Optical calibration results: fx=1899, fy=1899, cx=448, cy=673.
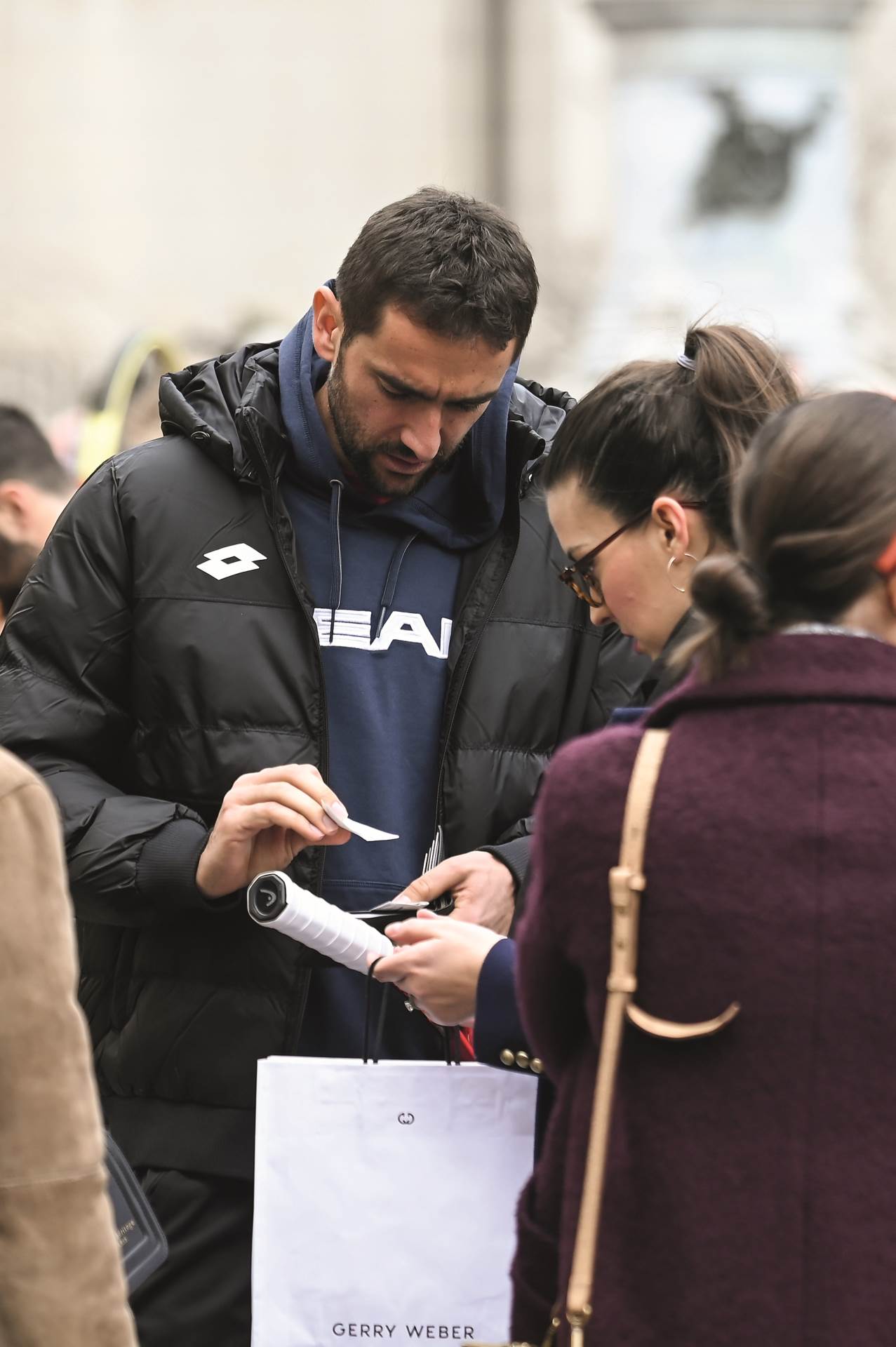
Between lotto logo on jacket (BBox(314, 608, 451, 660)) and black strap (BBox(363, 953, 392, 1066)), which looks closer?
black strap (BBox(363, 953, 392, 1066))

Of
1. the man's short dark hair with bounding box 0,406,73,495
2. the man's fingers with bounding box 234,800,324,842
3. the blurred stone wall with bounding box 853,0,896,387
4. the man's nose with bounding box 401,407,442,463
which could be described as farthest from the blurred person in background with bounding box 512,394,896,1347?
the blurred stone wall with bounding box 853,0,896,387

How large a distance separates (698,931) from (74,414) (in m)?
9.85

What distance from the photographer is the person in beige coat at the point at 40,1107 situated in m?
1.63

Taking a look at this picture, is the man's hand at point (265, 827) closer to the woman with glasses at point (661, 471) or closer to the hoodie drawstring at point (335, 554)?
the hoodie drawstring at point (335, 554)

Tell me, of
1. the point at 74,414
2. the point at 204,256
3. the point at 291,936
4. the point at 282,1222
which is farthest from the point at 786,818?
the point at 204,256

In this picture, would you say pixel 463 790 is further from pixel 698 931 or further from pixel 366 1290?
pixel 698 931

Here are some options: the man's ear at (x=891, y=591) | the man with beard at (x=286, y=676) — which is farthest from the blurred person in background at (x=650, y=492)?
the man's ear at (x=891, y=591)

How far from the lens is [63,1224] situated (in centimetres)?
166

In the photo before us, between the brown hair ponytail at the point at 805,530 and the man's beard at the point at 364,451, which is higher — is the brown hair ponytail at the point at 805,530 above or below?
above

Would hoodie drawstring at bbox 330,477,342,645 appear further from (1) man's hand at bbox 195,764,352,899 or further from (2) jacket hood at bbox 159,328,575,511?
(1) man's hand at bbox 195,764,352,899

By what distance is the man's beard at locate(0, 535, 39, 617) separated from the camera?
4.07 meters

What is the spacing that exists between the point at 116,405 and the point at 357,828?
4653 millimetres

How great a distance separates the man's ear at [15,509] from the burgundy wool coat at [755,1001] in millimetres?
2872

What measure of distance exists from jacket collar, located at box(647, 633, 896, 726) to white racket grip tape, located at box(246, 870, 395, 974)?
0.77 metres
